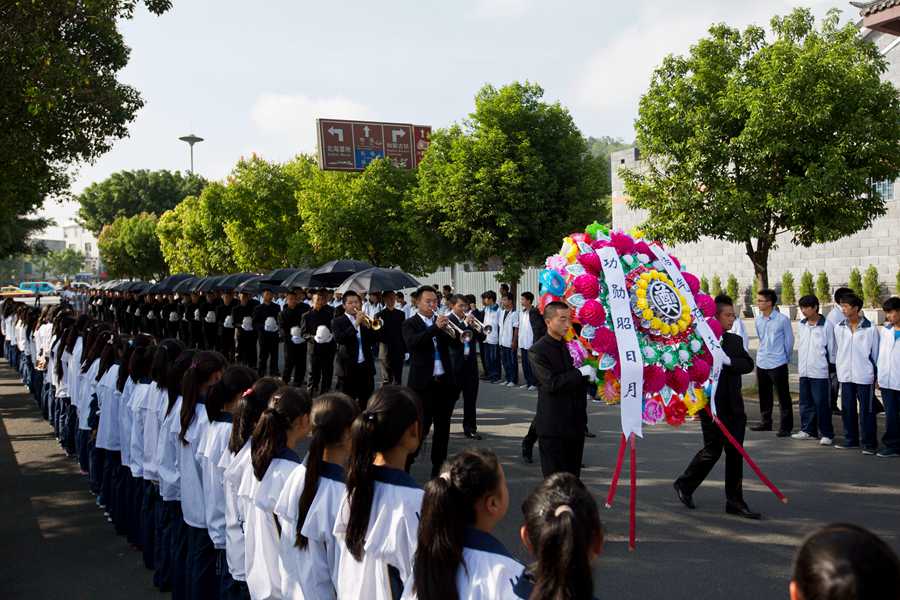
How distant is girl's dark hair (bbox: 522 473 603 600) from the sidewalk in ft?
13.4

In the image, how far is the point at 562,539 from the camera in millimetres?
2051

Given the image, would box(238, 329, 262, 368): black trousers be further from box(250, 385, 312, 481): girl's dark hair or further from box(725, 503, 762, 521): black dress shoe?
box(250, 385, 312, 481): girl's dark hair

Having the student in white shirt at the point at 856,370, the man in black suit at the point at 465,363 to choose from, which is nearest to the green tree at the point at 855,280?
the student in white shirt at the point at 856,370

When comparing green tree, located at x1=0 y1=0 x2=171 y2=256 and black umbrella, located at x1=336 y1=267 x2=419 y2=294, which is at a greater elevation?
green tree, located at x1=0 y1=0 x2=171 y2=256

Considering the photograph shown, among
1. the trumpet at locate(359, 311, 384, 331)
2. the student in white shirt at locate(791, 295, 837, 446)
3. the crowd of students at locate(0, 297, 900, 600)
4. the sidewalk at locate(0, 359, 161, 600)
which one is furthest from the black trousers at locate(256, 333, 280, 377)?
the student in white shirt at locate(791, 295, 837, 446)

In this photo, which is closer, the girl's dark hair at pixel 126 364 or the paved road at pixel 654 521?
the paved road at pixel 654 521

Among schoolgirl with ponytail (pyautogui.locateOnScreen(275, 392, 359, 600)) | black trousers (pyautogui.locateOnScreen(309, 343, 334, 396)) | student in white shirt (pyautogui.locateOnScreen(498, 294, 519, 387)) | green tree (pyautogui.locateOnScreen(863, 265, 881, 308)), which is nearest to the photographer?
schoolgirl with ponytail (pyautogui.locateOnScreen(275, 392, 359, 600))

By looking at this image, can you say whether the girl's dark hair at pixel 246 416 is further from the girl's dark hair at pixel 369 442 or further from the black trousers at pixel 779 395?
the black trousers at pixel 779 395

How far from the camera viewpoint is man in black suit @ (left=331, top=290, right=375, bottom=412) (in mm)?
10273

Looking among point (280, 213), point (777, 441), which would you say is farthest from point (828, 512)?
point (280, 213)

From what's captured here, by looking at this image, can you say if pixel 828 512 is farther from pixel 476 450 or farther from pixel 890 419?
pixel 476 450

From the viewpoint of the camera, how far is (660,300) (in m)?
6.54

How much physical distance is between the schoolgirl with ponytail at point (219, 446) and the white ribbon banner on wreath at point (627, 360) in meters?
3.08

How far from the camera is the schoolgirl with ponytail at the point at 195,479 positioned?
452 cm
